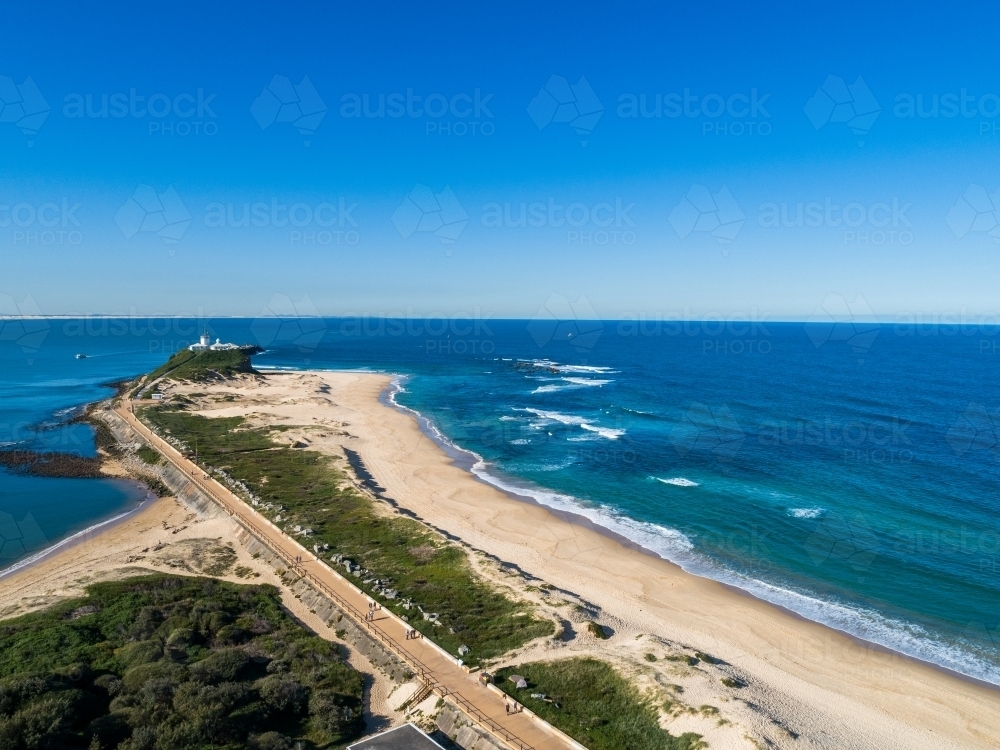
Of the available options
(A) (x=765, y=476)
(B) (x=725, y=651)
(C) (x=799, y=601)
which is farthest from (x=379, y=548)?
(A) (x=765, y=476)

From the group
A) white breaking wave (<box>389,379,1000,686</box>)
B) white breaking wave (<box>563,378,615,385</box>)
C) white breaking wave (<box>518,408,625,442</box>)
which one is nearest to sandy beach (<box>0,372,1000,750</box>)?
white breaking wave (<box>389,379,1000,686</box>)

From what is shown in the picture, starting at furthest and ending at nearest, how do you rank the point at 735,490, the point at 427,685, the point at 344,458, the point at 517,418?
1. the point at 517,418
2. the point at 344,458
3. the point at 735,490
4. the point at 427,685

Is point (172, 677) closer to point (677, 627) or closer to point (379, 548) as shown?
point (379, 548)

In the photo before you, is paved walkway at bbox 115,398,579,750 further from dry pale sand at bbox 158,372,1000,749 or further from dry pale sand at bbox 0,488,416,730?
dry pale sand at bbox 158,372,1000,749

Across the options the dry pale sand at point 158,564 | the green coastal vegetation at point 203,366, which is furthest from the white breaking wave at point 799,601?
the green coastal vegetation at point 203,366

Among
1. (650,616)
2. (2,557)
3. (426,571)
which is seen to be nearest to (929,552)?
(650,616)

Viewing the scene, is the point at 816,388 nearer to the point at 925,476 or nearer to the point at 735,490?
the point at 925,476
